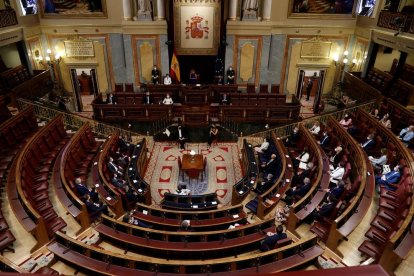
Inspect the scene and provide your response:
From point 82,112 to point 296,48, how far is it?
1052 cm

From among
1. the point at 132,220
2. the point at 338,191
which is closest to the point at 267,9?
the point at 338,191

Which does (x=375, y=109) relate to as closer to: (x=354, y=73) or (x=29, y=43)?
(x=354, y=73)

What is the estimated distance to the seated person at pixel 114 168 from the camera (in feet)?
29.9

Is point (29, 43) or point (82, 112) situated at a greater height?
point (29, 43)

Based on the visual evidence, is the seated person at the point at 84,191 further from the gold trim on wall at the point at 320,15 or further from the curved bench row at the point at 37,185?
the gold trim on wall at the point at 320,15

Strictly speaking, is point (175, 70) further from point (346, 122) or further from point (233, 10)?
point (346, 122)

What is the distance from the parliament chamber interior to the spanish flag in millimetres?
65

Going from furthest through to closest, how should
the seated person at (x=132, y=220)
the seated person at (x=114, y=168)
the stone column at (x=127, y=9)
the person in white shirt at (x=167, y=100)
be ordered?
the stone column at (x=127, y=9) < the person in white shirt at (x=167, y=100) < the seated person at (x=114, y=168) < the seated person at (x=132, y=220)

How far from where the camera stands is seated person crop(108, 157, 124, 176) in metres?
9.12

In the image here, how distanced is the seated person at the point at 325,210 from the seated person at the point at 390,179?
5.44ft

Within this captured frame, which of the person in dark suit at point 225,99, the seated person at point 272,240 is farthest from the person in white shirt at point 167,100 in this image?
the seated person at point 272,240

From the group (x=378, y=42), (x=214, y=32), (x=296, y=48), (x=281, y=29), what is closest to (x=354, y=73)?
(x=378, y=42)

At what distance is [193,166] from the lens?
32.1 ft

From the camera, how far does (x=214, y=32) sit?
1411 centimetres
